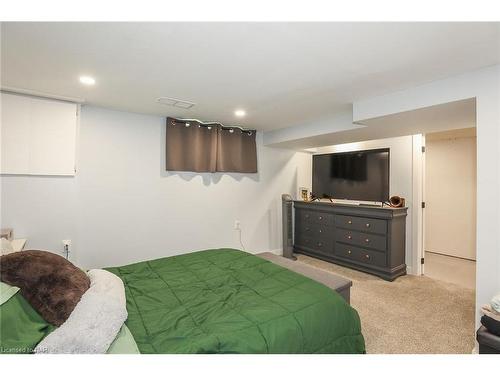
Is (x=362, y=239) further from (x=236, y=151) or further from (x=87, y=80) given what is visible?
(x=87, y=80)

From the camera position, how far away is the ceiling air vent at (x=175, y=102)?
8.92 feet

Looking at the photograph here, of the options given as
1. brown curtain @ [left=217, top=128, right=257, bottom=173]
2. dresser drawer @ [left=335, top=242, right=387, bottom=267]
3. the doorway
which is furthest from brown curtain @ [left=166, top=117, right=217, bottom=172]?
the doorway

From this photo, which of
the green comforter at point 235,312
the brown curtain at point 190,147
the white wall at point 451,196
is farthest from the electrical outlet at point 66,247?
the white wall at point 451,196

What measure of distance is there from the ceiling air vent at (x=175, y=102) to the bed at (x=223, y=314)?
174 centimetres

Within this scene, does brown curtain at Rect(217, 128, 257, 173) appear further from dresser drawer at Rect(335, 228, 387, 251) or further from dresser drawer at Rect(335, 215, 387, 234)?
dresser drawer at Rect(335, 228, 387, 251)

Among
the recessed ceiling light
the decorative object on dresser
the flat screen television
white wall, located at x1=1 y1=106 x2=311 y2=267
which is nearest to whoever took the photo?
the recessed ceiling light

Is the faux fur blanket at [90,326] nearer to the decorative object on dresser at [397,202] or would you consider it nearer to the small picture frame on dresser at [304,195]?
the decorative object on dresser at [397,202]

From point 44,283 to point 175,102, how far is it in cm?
210

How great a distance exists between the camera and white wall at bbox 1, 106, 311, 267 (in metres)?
2.62

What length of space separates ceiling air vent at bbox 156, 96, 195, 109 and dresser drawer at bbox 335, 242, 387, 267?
3.08 m

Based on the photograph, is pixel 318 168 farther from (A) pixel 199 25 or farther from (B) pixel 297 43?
(A) pixel 199 25

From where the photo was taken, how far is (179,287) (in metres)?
1.84
